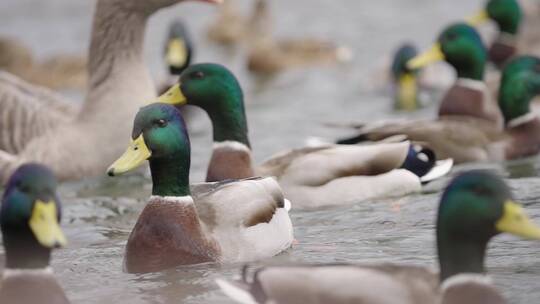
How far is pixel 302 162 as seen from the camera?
966cm

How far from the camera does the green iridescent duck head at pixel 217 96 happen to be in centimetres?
936

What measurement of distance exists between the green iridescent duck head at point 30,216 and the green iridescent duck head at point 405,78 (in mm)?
9523

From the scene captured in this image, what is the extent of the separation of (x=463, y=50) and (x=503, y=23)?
3.82 m

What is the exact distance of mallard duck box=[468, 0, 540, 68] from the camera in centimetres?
1547

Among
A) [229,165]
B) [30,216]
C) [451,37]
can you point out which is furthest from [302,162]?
[30,216]

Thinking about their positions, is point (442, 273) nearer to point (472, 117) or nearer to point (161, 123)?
point (161, 123)

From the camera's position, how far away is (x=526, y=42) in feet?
54.5

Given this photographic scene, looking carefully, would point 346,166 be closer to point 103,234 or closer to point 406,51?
point 103,234

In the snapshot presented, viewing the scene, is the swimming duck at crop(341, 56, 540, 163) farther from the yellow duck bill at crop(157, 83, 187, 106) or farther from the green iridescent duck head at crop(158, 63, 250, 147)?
the yellow duck bill at crop(157, 83, 187, 106)

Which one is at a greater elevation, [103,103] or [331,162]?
[103,103]

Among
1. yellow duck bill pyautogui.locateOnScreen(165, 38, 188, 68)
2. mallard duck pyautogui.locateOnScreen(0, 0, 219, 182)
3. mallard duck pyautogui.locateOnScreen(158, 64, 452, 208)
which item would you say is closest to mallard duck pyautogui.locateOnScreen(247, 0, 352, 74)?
yellow duck bill pyautogui.locateOnScreen(165, 38, 188, 68)

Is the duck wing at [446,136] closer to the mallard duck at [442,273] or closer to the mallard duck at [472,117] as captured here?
the mallard duck at [472,117]

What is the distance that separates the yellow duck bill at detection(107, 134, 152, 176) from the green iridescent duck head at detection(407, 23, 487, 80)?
4.94 m

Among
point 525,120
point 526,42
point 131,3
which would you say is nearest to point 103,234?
point 131,3
